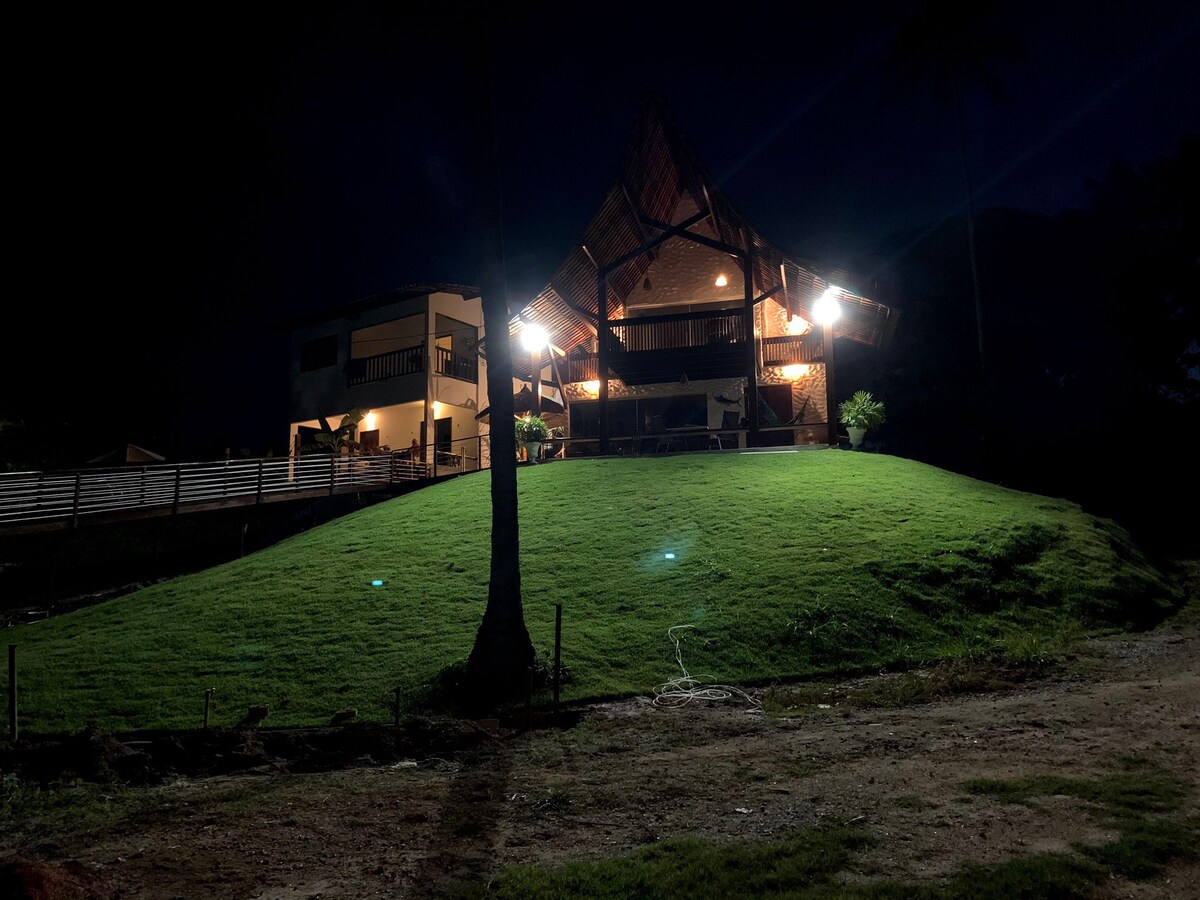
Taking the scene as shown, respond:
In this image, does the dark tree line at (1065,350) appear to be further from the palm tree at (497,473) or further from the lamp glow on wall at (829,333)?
the palm tree at (497,473)

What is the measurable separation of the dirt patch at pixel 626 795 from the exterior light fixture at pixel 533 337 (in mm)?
19036

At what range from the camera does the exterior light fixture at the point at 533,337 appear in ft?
85.1

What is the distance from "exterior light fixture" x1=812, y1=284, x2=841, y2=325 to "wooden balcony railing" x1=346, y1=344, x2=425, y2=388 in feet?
55.1

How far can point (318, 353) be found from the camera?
3584 cm

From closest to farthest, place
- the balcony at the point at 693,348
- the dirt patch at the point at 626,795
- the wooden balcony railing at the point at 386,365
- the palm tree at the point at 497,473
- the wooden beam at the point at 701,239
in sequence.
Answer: the dirt patch at the point at 626,795 < the palm tree at the point at 497,473 < the wooden beam at the point at 701,239 < the balcony at the point at 693,348 < the wooden balcony railing at the point at 386,365

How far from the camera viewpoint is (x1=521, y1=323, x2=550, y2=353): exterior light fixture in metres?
26.0

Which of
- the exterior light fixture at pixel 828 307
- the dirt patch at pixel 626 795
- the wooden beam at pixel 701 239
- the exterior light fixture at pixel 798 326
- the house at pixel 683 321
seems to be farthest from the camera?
the exterior light fixture at pixel 798 326

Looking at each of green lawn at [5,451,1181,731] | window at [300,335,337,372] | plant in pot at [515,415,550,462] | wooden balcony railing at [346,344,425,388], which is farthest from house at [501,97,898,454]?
window at [300,335,337,372]

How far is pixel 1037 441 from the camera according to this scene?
103 ft

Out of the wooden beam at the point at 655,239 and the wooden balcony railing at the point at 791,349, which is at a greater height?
the wooden beam at the point at 655,239

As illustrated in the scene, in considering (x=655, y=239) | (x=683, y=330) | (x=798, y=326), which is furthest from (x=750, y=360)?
(x=655, y=239)

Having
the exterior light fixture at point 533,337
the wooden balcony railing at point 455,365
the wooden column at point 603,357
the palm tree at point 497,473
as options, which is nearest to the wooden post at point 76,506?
the palm tree at point 497,473

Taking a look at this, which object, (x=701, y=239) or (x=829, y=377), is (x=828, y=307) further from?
(x=701, y=239)

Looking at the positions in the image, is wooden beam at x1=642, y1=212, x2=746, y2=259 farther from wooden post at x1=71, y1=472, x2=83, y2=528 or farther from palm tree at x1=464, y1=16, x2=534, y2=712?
wooden post at x1=71, y1=472, x2=83, y2=528
